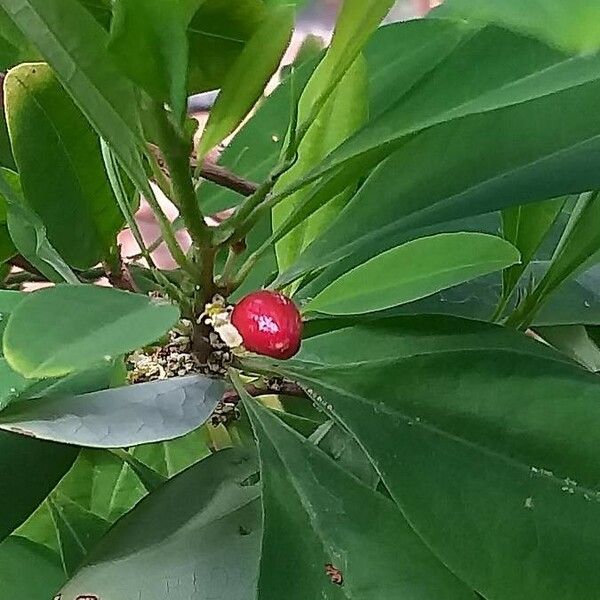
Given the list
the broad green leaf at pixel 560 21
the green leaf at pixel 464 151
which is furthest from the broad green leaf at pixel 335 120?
the broad green leaf at pixel 560 21

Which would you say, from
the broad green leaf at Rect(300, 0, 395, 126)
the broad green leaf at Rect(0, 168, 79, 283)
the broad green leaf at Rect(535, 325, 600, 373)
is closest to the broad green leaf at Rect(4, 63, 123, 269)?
the broad green leaf at Rect(0, 168, 79, 283)

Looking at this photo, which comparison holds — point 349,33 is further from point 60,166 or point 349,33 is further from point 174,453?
point 174,453

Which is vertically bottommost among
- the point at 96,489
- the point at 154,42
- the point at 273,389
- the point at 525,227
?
the point at 96,489

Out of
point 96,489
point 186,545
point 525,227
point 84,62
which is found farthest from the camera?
point 96,489

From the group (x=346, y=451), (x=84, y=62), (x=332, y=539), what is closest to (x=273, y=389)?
(x=346, y=451)

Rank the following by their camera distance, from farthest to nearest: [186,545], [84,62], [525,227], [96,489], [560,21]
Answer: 1. [96,489]
2. [525,227]
3. [186,545]
4. [84,62]
5. [560,21]

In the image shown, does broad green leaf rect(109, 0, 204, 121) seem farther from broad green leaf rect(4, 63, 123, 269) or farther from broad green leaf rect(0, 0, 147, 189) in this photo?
broad green leaf rect(4, 63, 123, 269)

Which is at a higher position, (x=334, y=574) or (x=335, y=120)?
(x=335, y=120)
